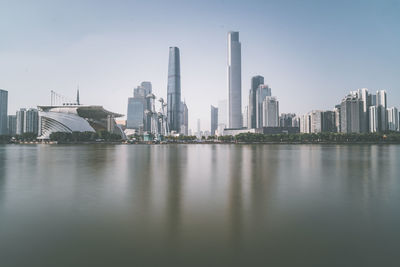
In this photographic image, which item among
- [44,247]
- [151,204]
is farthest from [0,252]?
[151,204]

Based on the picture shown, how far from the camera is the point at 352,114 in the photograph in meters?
171

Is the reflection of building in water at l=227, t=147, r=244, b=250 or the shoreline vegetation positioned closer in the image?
the reflection of building in water at l=227, t=147, r=244, b=250

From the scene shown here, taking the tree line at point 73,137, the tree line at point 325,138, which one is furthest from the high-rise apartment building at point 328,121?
the tree line at point 73,137

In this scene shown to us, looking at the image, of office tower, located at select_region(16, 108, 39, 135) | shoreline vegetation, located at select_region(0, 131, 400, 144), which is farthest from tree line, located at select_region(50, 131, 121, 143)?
office tower, located at select_region(16, 108, 39, 135)

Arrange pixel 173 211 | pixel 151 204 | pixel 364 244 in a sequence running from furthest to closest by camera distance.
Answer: pixel 151 204, pixel 173 211, pixel 364 244

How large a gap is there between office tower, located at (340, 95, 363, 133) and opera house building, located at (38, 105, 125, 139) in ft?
570

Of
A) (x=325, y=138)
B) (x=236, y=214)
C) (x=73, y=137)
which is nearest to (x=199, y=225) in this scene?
(x=236, y=214)

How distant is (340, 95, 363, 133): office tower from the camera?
16925 centimetres

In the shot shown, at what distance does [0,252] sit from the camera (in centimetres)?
554

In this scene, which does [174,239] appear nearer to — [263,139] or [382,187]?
[382,187]

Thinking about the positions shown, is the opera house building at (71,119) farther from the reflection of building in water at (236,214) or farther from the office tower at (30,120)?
the reflection of building in water at (236,214)

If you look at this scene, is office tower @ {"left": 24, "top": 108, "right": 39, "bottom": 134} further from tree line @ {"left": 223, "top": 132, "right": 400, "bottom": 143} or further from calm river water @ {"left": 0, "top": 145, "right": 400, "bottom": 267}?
calm river water @ {"left": 0, "top": 145, "right": 400, "bottom": 267}

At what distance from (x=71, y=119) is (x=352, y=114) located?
19303 centimetres

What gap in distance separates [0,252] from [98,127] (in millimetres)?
178870
